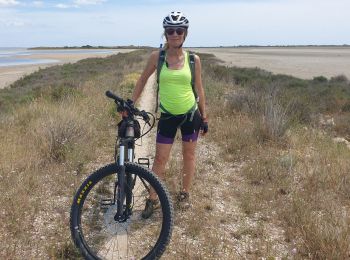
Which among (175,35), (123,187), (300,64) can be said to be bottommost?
(123,187)

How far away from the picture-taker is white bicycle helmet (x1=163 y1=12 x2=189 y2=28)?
3.75m

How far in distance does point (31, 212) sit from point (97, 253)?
1.13 meters

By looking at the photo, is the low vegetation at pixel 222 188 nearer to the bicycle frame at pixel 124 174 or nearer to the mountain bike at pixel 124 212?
the mountain bike at pixel 124 212

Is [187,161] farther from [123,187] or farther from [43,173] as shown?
[43,173]

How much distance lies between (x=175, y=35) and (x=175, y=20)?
15cm

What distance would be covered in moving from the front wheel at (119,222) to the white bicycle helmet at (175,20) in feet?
4.68

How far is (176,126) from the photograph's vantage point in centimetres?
426

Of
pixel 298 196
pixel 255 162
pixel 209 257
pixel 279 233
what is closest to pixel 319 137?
pixel 255 162

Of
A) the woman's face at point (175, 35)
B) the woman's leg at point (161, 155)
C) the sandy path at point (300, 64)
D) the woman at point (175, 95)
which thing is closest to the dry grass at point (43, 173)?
the woman at point (175, 95)

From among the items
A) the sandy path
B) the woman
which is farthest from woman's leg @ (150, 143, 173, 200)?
the sandy path

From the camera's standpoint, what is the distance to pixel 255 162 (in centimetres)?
619

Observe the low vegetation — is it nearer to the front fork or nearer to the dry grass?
the dry grass

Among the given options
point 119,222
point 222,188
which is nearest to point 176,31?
point 119,222

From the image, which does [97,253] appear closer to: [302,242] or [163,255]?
[163,255]
